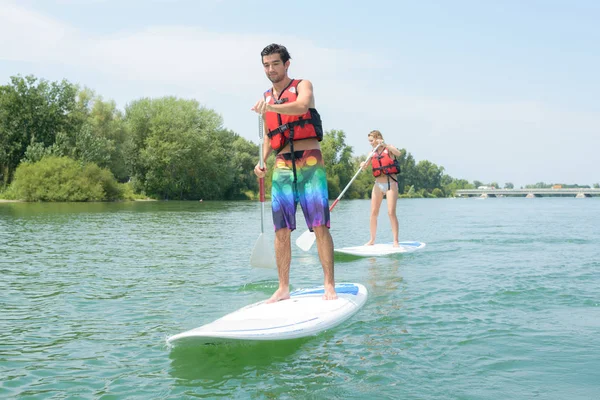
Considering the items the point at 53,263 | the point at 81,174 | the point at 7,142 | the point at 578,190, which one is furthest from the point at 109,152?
the point at 578,190

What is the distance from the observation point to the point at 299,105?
5.58 metres

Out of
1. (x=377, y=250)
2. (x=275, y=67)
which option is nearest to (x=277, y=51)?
(x=275, y=67)

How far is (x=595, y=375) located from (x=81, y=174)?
55.1 m

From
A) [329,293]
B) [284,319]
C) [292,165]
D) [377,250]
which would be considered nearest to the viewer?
[284,319]

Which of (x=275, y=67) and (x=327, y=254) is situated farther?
(x=327, y=254)

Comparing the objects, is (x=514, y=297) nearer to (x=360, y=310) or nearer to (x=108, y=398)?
(x=360, y=310)

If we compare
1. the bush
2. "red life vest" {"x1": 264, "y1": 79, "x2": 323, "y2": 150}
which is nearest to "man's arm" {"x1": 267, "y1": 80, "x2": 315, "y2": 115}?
"red life vest" {"x1": 264, "y1": 79, "x2": 323, "y2": 150}

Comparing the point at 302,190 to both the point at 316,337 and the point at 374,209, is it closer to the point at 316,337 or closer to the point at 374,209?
the point at 316,337

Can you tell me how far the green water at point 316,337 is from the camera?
391 cm

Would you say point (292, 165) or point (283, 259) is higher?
point (292, 165)

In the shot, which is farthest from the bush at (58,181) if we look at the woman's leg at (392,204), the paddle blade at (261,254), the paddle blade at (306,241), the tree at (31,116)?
the paddle blade at (261,254)

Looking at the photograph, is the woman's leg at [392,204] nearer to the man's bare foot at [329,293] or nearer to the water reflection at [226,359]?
the man's bare foot at [329,293]

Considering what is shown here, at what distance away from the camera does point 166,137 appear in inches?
2736

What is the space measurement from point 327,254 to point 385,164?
6.69 metres
